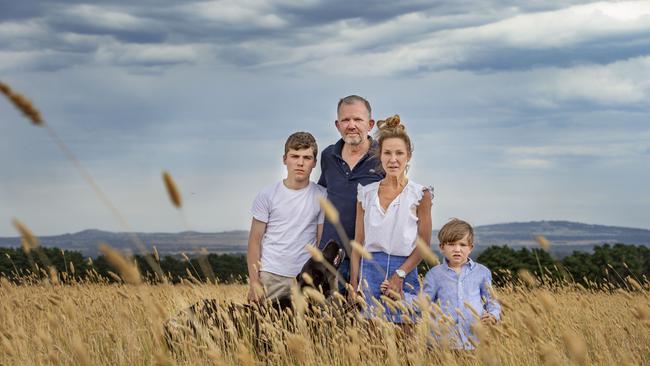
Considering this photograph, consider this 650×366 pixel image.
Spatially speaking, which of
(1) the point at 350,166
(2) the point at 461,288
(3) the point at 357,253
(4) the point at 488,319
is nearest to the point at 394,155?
(1) the point at 350,166

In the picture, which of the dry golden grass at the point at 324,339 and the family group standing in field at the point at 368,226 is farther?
the family group standing in field at the point at 368,226

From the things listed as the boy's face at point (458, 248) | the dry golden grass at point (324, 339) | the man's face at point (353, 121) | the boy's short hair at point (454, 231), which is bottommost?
the dry golden grass at point (324, 339)

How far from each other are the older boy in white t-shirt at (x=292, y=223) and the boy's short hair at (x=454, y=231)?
3.65 ft

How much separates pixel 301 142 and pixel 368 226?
0.95m

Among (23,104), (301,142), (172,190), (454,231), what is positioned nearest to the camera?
(172,190)

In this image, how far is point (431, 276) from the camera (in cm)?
509

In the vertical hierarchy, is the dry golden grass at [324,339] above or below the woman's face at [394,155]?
below

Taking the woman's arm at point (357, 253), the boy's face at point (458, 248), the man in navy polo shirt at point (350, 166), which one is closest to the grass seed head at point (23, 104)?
the woman's arm at point (357, 253)

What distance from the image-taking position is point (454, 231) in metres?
4.95

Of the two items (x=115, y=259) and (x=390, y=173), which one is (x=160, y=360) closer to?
(x=115, y=259)

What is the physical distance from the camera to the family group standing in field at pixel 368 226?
499cm

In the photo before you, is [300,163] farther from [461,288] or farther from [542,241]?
[542,241]

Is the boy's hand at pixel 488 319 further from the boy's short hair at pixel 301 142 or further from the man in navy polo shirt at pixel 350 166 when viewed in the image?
the boy's short hair at pixel 301 142

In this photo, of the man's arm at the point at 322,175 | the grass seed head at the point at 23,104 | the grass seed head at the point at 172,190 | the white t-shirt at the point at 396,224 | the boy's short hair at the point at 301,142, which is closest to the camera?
the grass seed head at the point at 172,190
